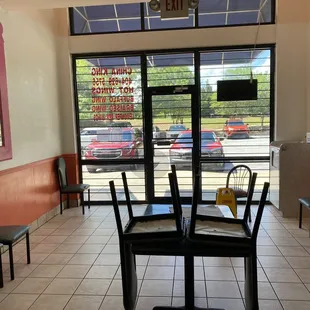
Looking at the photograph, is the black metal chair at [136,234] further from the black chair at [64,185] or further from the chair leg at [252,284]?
the black chair at [64,185]

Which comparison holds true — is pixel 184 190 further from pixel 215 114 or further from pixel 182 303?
pixel 182 303

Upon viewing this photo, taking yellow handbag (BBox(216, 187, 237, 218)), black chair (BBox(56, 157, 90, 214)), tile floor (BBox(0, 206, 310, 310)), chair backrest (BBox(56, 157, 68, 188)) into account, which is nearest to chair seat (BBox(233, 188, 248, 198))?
yellow handbag (BBox(216, 187, 237, 218))

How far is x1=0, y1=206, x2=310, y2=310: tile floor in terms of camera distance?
2.76 metres

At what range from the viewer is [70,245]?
411 cm

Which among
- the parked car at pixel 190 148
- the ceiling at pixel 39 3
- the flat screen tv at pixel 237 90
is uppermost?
the ceiling at pixel 39 3

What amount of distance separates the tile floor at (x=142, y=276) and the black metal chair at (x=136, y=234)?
45 cm

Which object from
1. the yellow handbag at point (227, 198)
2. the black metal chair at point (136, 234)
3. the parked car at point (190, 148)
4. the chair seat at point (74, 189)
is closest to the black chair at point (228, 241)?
the black metal chair at point (136, 234)

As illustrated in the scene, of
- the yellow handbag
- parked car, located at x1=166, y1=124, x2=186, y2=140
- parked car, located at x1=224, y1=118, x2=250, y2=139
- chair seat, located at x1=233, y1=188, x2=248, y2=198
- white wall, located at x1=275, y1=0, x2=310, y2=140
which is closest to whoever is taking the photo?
the yellow handbag

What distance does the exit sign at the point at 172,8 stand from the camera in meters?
4.00

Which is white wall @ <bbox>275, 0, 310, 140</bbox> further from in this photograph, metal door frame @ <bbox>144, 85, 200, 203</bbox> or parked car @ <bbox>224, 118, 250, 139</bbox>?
metal door frame @ <bbox>144, 85, 200, 203</bbox>

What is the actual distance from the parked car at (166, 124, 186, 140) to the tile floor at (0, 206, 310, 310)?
2.07 meters

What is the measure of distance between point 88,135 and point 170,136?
143 cm

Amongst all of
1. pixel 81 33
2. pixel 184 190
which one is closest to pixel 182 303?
pixel 184 190

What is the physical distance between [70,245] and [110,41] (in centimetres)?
336
